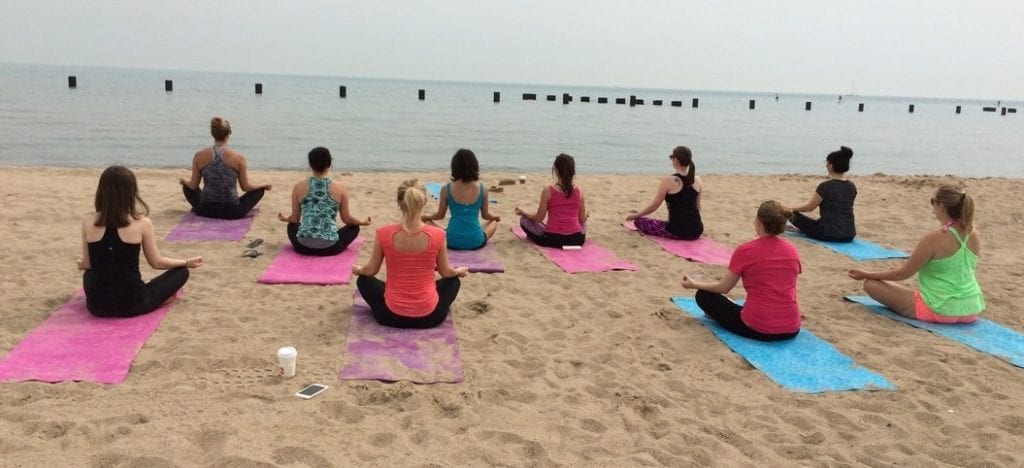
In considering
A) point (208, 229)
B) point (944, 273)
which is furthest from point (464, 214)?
point (944, 273)

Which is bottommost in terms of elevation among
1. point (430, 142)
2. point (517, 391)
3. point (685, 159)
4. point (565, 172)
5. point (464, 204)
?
point (517, 391)

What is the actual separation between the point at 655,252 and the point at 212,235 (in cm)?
451

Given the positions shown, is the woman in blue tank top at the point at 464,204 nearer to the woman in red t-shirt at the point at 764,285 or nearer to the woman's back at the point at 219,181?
the woman's back at the point at 219,181

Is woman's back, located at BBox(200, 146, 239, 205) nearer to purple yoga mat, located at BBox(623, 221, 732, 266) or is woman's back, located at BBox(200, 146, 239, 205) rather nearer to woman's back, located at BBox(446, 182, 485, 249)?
woman's back, located at BBox(446, 182, 485, 249)

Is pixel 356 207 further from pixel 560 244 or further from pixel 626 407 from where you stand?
pixel 626 407

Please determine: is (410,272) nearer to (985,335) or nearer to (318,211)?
(318,211)

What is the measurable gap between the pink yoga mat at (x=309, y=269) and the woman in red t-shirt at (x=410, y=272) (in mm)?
1156

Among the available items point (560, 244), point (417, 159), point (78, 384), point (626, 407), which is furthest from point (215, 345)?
point (417, 159)

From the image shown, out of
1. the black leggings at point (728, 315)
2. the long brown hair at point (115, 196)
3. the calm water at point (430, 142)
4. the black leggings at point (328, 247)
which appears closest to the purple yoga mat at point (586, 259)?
the black leggings at point (728, 315)

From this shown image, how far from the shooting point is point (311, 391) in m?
3.69

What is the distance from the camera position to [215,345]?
425cm

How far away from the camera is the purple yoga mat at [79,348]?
146 inches

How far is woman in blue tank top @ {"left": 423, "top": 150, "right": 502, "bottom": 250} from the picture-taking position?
6648 millimetres

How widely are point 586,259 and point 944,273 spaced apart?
2928 millimetres
